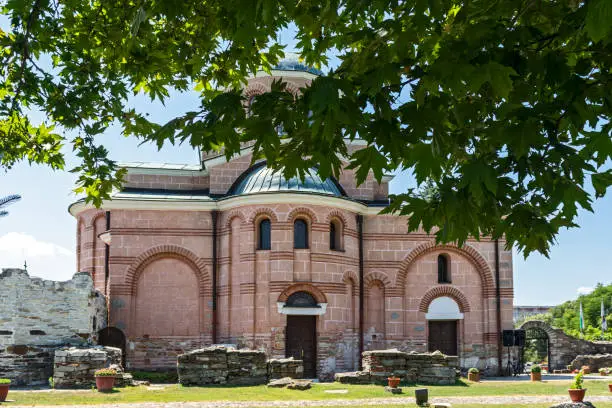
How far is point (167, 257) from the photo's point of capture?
1039 inches

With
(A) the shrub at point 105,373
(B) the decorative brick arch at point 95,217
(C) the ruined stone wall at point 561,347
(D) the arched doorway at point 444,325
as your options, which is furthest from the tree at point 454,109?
(C) the ruined stone wall at point 561,347

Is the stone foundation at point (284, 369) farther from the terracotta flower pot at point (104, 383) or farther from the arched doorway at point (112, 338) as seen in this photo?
the arched doorway at point (112, 338)

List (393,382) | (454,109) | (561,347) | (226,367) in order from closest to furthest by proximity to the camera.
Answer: (454,109) → (393,382) → (226,367) → (561,347)

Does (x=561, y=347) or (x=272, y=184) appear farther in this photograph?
(x=561, y=347)

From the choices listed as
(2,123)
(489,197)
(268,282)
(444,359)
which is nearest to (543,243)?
(489,197)

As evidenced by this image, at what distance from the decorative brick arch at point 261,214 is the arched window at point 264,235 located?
1.16ft

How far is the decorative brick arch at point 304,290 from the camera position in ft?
80.3

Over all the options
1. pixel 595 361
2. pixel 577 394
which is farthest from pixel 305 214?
pixel 595 361

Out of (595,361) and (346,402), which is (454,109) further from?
(595,361)

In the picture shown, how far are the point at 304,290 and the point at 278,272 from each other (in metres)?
1.10

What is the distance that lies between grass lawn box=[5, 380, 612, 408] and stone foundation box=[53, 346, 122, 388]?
A: 95 centimetres

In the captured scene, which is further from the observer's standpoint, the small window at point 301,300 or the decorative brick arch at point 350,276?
the decorative brick arch at point 350,276

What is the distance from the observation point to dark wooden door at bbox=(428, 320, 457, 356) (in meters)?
27.3

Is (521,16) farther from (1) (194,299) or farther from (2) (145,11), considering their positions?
(1) (194,299)
